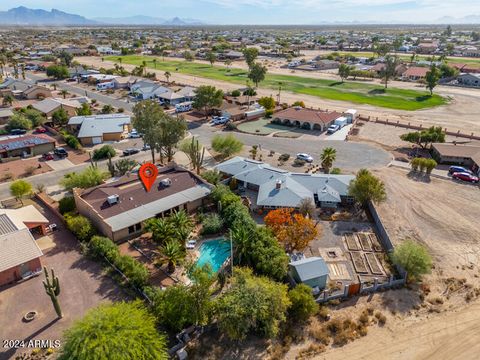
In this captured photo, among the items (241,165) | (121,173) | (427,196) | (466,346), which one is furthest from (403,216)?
(121,173)

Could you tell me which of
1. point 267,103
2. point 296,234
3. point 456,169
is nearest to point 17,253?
point 296,234

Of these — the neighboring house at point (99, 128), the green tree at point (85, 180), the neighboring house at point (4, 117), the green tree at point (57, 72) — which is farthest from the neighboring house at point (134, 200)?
the green tree at point (57, 72)

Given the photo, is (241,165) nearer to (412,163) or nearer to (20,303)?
(412,163)

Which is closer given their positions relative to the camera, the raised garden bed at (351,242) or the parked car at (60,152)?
the raised garden bed at (351,242)

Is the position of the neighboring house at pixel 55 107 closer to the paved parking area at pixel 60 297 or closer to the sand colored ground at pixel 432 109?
the sand colored ground at pixel 432 109

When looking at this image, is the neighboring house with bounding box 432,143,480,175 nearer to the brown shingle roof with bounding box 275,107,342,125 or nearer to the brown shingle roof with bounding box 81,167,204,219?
the brown shingle roof with bounding box 275,107,342,125

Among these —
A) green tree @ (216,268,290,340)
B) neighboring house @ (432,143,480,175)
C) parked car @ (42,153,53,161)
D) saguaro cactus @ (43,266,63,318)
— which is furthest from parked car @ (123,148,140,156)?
neighboring house @ (432,143,480,175)
